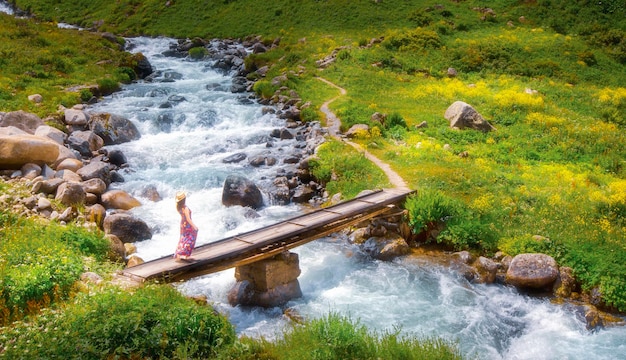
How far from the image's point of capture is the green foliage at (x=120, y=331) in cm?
815

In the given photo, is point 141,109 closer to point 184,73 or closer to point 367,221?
point 184,73

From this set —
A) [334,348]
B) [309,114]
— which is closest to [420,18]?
[309,114]

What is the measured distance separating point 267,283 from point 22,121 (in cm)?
1407

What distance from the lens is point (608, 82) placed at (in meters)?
33.5

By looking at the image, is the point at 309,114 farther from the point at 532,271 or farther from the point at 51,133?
the point at 532,271

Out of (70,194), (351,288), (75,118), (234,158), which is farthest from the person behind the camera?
(75,118)

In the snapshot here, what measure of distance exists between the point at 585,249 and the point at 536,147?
8648mm

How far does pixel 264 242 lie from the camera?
1302 cm

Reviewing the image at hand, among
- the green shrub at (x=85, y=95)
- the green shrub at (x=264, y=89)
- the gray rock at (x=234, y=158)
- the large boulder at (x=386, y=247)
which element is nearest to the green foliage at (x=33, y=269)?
the large boulder at (x=386, y=247)

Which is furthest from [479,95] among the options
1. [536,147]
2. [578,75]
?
[578,75]

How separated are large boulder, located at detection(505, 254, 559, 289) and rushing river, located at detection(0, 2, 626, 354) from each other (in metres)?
0.41

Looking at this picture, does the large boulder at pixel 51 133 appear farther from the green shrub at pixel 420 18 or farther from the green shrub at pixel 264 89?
the green shrub at pixel 420 18

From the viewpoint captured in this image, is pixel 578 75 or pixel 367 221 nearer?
pixel 367 221

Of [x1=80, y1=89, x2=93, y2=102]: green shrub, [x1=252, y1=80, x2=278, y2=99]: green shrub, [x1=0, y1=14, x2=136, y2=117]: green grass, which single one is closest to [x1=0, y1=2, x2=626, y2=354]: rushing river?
[x1=80, y1=89, x2=93, y2=102]: green shrub
